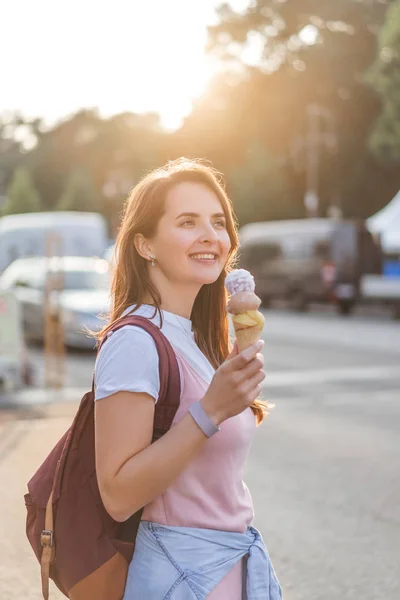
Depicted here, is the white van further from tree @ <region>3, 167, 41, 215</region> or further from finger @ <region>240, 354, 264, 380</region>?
tree @ <region>3, 167, 41, 215</region>

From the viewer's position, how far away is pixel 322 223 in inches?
1271

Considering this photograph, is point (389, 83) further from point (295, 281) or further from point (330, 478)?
point (330, 478)

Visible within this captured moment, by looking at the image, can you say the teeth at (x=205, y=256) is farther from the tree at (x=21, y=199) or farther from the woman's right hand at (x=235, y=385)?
the tree at (x=21, y=199)

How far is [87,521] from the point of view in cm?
231

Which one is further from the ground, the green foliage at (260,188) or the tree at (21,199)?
the green foliage at (260,188)

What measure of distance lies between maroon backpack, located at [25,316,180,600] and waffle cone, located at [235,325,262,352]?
0.18 m

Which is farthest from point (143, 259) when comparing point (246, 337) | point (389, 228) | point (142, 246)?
point (389, 228)

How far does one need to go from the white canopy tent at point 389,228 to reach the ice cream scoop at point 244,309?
2993 cm

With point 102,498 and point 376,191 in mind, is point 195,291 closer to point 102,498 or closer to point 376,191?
point 102,498

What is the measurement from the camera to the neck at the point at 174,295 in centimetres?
244

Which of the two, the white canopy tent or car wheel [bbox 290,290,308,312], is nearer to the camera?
the white canopy tent

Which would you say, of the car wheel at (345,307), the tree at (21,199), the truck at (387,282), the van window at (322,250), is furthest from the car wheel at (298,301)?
the tree at (21,199)

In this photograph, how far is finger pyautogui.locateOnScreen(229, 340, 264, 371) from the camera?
212 centimetres

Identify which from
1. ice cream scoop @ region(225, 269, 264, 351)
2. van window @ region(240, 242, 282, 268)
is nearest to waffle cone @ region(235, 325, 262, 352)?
ice cream scoop @ region(225, 269, 264, 351)
